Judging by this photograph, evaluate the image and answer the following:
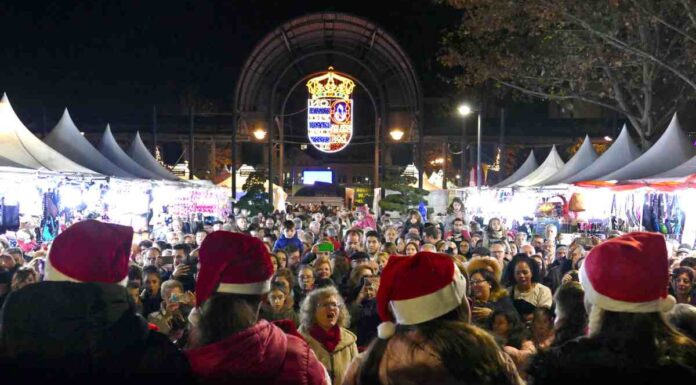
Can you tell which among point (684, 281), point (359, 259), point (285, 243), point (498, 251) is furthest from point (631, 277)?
point (285, 243)

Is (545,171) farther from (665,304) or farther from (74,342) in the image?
(74,342)

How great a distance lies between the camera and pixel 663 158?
12664 mm

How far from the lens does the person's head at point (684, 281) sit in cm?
715

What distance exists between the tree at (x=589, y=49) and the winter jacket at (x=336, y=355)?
1114 cm

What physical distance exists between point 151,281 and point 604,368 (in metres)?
6.14

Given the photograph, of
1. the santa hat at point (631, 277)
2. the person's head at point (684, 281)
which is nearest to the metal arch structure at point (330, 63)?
the person's head at point (684, 281)

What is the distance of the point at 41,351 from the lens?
2256 mm

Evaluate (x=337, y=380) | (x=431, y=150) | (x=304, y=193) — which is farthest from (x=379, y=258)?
(x=431, y=150)

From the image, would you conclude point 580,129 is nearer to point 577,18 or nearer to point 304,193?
point 577,18

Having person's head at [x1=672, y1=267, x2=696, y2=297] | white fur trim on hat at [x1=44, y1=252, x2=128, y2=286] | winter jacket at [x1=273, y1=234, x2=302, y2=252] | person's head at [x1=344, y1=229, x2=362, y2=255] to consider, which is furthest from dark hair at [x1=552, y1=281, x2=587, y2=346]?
winter jacket at [x1=273, y1=234, x2=302, y2=252]

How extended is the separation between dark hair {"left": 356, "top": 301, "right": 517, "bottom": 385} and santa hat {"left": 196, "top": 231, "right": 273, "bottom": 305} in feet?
1.70

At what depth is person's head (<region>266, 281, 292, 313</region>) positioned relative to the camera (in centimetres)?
606

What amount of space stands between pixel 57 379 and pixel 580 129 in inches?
1220

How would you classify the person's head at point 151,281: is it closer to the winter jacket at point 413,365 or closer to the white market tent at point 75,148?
the winter jacket at point 413,365
